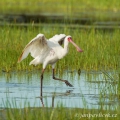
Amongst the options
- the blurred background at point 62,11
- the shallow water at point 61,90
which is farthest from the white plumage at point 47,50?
the blurred background at point 62,11

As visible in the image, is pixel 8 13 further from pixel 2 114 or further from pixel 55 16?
pixel 2 114

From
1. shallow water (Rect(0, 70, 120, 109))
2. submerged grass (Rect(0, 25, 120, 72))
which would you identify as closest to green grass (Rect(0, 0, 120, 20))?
submerged grass (Rect(0, 25, 120, 72))

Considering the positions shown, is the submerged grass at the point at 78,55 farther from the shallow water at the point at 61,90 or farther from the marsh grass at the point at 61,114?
the marsh grass at the point at 61,114

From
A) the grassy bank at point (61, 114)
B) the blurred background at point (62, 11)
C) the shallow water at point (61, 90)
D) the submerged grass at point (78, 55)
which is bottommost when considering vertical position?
the grassy bank at point (61, 114)

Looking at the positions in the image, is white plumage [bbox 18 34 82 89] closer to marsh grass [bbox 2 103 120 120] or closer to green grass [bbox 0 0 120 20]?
marsh grass [bbox 2 103 120 120]

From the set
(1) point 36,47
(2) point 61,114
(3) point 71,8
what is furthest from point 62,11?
(2) point 61,114

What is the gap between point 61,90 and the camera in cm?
973

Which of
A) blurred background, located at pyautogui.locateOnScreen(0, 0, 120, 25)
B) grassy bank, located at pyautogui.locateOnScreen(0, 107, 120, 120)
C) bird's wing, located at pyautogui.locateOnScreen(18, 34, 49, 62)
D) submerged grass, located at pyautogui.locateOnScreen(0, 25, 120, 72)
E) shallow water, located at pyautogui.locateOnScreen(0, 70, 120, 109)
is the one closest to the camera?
grassy bank, located at pyautogui.locateOnScreen(0, 107, 120, 120)

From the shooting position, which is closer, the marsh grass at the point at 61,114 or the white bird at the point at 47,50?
the marsh grass at the point at 61,114

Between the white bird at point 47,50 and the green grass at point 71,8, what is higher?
the green grass at point 71,8

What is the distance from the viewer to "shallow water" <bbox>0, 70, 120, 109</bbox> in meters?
8.27

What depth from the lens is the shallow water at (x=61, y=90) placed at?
827 cm

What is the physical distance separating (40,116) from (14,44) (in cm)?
639

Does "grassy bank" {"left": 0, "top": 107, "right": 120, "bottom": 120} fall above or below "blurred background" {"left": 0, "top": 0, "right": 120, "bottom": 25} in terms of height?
below
